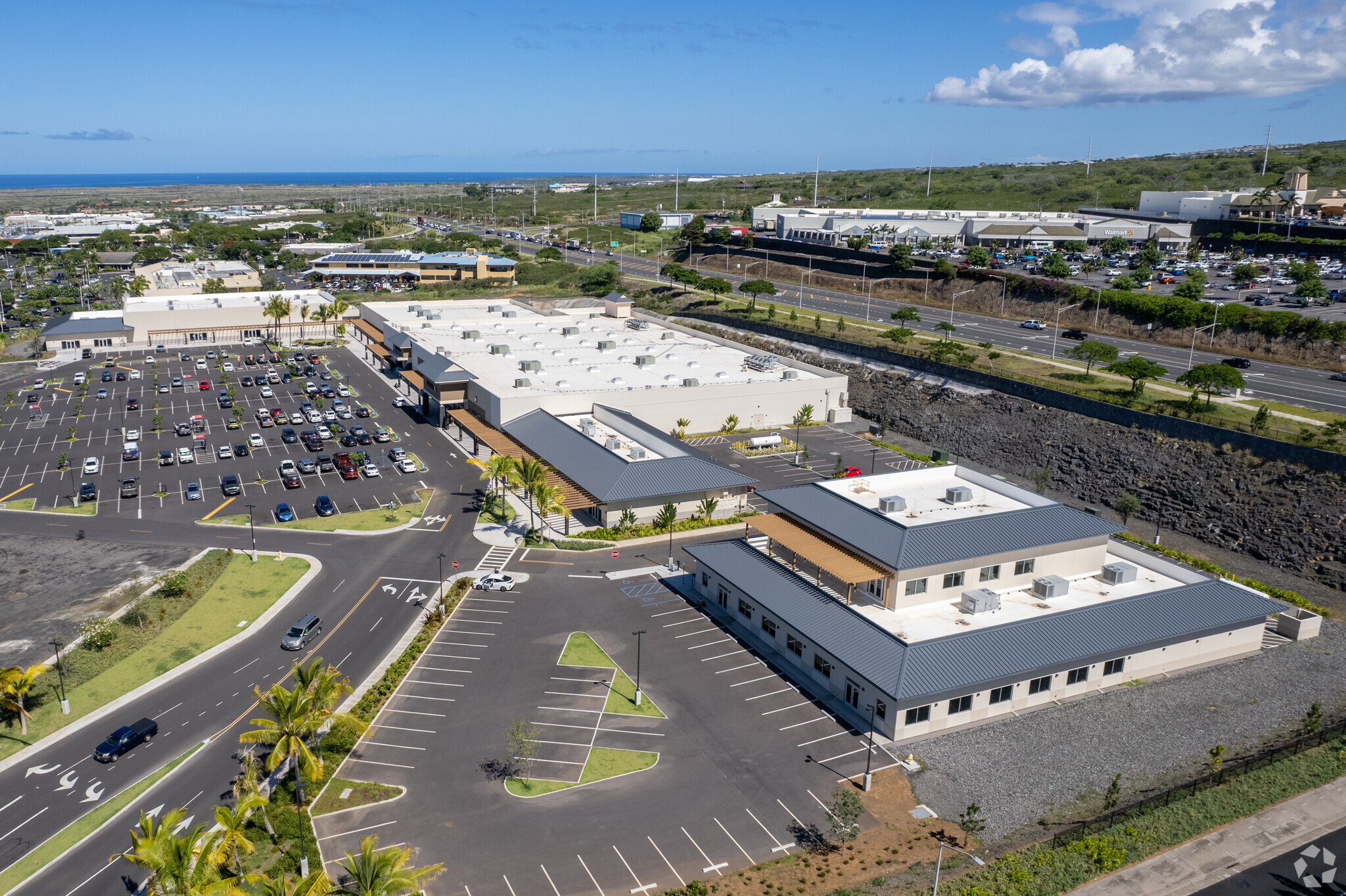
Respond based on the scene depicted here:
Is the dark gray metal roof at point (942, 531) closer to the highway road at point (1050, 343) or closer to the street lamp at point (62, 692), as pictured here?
the street lamp at point (62, 692)

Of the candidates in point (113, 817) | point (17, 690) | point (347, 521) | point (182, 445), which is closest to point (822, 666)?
point (113, 817)

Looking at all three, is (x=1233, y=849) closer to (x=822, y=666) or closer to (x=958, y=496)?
(x=822, y=666)

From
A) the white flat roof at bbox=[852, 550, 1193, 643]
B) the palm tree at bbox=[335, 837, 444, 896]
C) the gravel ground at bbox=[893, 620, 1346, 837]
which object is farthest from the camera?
the white flat roof at bbox=[852, 550, 1193, 643]

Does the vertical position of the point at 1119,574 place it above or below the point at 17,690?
above

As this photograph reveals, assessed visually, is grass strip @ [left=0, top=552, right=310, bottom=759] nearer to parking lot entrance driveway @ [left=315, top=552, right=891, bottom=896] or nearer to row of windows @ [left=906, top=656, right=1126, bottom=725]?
parking lot entrance driveway @ [left=315, top=552, right=891, bottom=896]

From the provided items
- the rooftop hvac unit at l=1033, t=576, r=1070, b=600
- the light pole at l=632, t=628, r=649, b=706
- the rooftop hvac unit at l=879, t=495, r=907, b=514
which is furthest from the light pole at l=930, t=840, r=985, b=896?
the rooftop hvac unit at l=879, t=495, r=907, b=514

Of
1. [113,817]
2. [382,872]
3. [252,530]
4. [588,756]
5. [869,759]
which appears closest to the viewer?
[382,872]

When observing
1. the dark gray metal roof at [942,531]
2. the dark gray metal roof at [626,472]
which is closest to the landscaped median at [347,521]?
the dark gray metal roof at [626,472]

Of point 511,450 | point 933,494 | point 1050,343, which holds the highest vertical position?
point 1050,343
